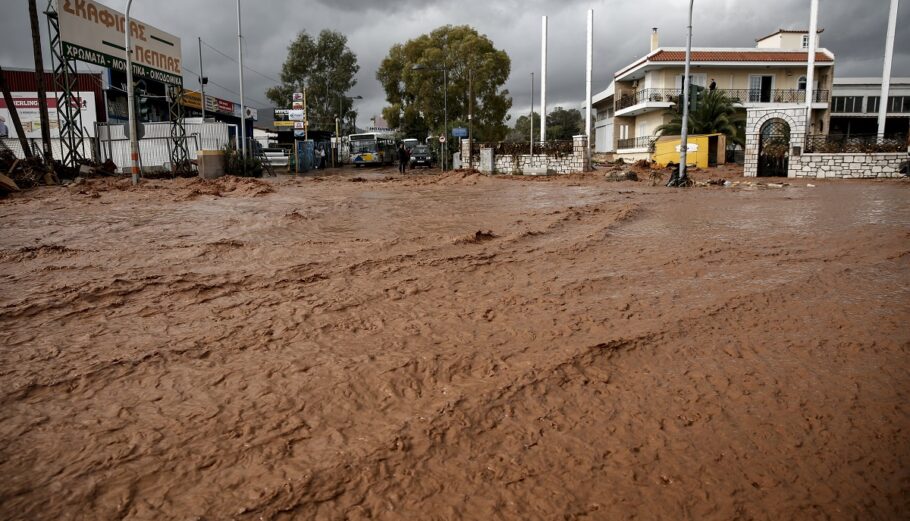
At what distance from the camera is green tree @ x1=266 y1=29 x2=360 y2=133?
2352 inches

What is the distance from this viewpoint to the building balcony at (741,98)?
44312 millimetres

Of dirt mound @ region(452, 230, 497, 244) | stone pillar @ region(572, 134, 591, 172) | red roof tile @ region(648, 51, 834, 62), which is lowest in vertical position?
dirt mound @ region(452, 230, 497, 244)

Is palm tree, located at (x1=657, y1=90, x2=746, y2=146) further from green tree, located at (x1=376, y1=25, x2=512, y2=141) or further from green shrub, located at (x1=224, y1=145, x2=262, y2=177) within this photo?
green shrub, located at (x1=224, y1=145, x2=262, y2=177)

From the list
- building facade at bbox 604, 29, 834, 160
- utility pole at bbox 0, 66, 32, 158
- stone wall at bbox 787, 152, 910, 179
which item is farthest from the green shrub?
building facade at bbox 604, 29, 834, 160

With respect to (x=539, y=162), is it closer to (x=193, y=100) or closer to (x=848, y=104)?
(x=193, y=100)

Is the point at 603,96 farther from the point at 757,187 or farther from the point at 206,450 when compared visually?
the point at 206,450

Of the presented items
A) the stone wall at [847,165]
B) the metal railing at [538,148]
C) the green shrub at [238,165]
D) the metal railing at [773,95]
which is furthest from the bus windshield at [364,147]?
the stone wall at [847,165]

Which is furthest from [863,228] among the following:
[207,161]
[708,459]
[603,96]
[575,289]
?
[603,96]

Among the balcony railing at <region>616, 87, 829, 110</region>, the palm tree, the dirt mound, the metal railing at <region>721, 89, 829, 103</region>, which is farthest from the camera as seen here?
the metal railing at <region>721, 89, 829, 103</region>

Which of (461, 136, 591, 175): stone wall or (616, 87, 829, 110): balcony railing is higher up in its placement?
(616, 87, 829, 110): balcony railing

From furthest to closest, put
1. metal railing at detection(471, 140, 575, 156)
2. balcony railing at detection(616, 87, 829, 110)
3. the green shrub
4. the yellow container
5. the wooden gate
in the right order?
balcony railing at detection(616, 87, 829, 110), the yellow container, metal railing at detection(471, 140, 575, 156), the green shrub, the wooden gate

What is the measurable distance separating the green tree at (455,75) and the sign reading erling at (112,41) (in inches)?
958

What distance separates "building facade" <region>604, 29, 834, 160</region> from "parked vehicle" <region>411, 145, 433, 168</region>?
51.8 feet

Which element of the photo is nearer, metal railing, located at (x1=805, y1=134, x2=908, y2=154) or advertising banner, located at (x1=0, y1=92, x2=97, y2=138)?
metal railing, located at (x1=805, y1=134, x2=908, y2=154)
